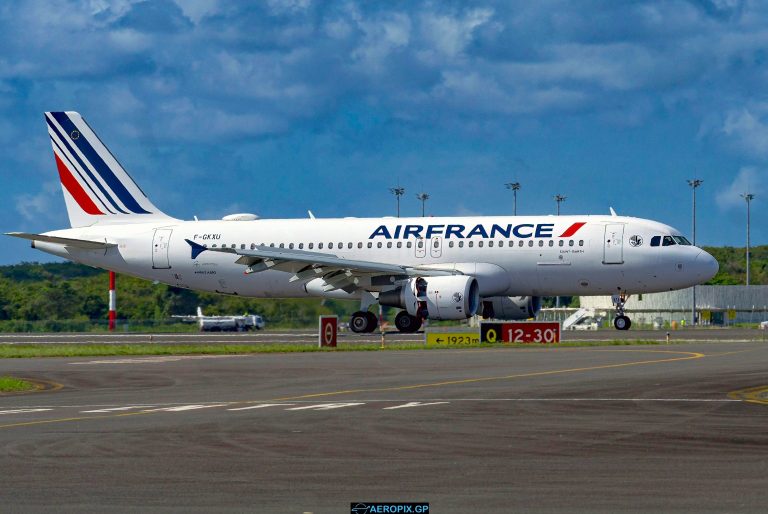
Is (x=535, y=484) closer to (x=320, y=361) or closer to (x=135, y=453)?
(x=135, y=453)

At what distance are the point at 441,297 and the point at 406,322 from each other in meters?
4.71

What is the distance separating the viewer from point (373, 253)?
5722cm

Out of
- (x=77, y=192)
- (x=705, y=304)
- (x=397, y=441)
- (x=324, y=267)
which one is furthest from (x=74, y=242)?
(x=705, y=304)

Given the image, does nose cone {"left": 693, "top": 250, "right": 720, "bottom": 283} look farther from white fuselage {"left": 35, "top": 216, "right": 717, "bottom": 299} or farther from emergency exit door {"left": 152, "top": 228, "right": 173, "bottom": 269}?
emergency exit door {"left": 152, "top": 228, "right": 173, "bottom": 269}

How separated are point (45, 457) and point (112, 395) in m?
10.5

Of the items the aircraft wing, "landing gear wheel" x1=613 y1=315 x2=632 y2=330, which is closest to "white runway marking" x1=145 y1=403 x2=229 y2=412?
the aircraft wing

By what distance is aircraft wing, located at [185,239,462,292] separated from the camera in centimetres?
5381

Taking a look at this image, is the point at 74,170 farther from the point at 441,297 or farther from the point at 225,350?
the point at 225,350

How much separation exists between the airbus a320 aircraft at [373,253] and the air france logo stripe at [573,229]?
67 millimetres

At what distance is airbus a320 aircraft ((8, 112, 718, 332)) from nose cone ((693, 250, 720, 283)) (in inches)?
2.1

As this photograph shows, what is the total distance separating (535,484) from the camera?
12.7 m

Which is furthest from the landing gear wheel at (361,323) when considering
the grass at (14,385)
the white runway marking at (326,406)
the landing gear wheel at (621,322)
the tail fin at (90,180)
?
the white runway marking at (326,406)

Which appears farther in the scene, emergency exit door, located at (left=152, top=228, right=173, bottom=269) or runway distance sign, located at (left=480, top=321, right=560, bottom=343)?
emergency exit door, located at (left=152, top=228, right=173, bottom=269)

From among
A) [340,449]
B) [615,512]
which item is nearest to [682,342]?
[340,449]
